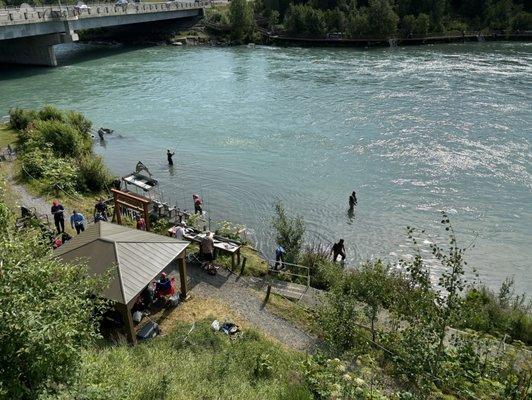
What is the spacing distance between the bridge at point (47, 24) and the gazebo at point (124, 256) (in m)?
52.5

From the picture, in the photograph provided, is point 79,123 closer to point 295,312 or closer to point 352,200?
point 352,200

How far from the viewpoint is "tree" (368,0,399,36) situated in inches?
3221

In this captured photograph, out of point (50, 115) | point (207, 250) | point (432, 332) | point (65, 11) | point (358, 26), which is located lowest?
point (207, 250)

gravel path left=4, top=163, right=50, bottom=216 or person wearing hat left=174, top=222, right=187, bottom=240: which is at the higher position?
person wearing hat left=174, top=222, right=187, bottom=240

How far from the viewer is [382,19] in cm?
8188

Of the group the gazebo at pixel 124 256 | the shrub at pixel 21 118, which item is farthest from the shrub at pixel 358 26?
the gazebo at pixel 124 256

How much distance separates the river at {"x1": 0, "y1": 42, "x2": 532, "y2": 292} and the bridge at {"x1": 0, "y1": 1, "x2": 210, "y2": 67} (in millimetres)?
3465

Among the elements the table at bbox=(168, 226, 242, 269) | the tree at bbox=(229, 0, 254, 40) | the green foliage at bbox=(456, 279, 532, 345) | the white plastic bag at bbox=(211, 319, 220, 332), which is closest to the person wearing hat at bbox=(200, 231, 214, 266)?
the table at bbox=(168, 226, 242, 269)

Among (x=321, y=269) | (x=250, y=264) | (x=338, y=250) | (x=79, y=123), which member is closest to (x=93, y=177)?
(x=79, y=123)

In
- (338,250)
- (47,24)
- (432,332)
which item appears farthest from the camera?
(47,24)

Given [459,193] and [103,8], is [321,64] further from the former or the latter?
[459,193]

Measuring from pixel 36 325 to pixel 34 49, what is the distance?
238 feet

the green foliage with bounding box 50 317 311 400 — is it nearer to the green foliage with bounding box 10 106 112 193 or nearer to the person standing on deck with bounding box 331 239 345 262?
the person standing on deck with bounding box 331 239 345 262

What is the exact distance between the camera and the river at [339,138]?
25828mm
